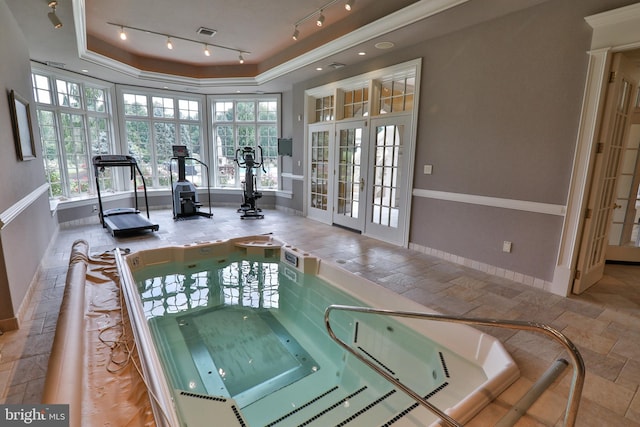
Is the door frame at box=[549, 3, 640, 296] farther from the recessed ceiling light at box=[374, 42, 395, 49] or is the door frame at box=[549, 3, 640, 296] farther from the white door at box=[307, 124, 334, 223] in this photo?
the white door at box=[307, 124, 334, 223]

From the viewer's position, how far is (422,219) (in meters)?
4.74

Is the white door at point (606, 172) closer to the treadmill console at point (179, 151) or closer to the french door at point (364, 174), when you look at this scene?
the french door at point (364, 174)

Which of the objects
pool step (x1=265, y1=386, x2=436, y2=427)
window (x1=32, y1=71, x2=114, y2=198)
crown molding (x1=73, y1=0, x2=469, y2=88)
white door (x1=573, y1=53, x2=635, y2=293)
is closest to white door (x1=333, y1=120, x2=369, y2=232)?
crown molding (x1=73, y1=0, x2=469, y2=88)

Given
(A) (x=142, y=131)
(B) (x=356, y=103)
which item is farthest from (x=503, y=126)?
(A) (x=142, y=131)

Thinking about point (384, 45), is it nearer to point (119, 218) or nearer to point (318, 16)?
point (318, 16)

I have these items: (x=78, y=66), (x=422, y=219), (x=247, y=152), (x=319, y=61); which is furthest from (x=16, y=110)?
(x=422, y=219)

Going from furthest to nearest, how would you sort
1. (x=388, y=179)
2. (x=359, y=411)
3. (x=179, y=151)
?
(x=179, y=151) → (x=388, y=179) → (x=359, y=411)

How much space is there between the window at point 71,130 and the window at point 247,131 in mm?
2455

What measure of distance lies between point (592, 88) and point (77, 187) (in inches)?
327

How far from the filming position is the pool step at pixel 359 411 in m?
1.93

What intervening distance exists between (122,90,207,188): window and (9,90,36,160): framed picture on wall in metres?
3.63

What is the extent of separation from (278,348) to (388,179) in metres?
3.26

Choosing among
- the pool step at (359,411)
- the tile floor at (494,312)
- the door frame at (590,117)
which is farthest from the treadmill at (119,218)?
the door frame at (590,117)

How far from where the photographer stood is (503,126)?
3693 millimetres
